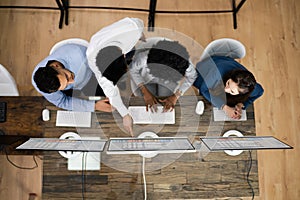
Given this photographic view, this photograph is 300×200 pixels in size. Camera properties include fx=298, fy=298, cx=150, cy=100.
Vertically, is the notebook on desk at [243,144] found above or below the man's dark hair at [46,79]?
below

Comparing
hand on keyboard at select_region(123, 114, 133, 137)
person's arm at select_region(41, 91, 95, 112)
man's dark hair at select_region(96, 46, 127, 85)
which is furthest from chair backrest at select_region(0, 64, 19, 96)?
hand on keyboard at select_region(123, 114, 133, 137)

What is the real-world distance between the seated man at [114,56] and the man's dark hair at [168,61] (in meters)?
0.14

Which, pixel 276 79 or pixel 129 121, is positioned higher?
pixel 276 79

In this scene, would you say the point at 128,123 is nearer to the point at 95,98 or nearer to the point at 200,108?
the point at 95,98

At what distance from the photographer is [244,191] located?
148 cm

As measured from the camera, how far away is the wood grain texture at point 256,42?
7.18 ft

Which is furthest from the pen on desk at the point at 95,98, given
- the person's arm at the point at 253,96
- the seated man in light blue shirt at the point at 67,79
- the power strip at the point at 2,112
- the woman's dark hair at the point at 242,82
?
the person's arm at the point at 253,96

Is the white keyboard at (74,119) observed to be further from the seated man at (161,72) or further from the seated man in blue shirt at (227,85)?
the seated man in blue shirt at (227,85)

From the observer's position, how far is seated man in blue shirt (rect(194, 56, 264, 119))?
1.48 m

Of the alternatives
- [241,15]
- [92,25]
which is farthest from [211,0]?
[92,25]

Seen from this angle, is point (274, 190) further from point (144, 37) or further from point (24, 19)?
point (24, 19)

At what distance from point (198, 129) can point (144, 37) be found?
58cm

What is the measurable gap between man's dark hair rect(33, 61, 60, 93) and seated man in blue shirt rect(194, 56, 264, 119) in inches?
29.5

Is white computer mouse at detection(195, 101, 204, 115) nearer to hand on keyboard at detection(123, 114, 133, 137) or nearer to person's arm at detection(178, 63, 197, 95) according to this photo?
person's arm at detection(178, 63, 197, 95)
